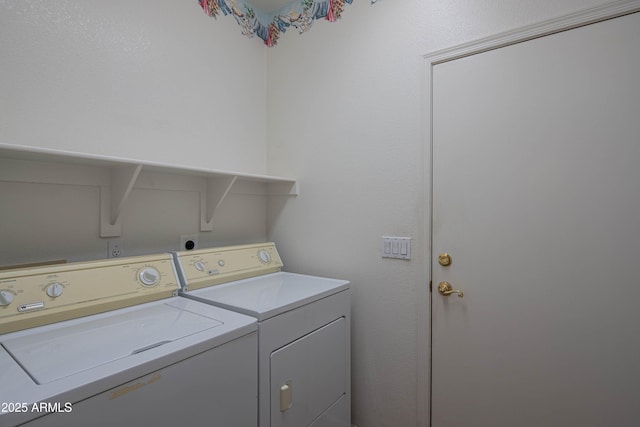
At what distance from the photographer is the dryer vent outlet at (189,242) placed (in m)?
1.76

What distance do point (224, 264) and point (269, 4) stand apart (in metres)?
1.77

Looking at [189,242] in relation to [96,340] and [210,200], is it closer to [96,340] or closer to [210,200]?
[210,200]

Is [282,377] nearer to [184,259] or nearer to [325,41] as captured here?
[184,259]

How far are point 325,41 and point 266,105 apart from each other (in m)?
0.60

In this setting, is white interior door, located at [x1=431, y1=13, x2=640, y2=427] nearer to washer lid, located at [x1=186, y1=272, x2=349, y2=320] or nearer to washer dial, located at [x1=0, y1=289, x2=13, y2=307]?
washer lid, located at [x1=186, y1=272, x2=349, y2=320]

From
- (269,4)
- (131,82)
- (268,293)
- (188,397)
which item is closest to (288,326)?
(268,293)

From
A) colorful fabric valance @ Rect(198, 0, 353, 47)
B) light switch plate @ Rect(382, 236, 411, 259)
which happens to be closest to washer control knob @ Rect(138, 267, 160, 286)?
light switch plate @ Rect(382, 236, 411, 259)

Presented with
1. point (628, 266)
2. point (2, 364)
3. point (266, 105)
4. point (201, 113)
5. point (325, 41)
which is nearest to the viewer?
point (2, 364)

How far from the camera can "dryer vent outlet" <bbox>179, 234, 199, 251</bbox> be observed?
176 centimetres

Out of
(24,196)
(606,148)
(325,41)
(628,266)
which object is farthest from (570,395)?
(24,196)

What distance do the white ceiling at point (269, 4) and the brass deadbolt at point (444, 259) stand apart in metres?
1.89

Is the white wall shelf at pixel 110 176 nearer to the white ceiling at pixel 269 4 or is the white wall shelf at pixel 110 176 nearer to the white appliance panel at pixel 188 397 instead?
the white appliance panel at pixel 188 397

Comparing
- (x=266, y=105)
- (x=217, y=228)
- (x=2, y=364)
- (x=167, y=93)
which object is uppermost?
(x=266, y=105)

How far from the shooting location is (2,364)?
79cm
